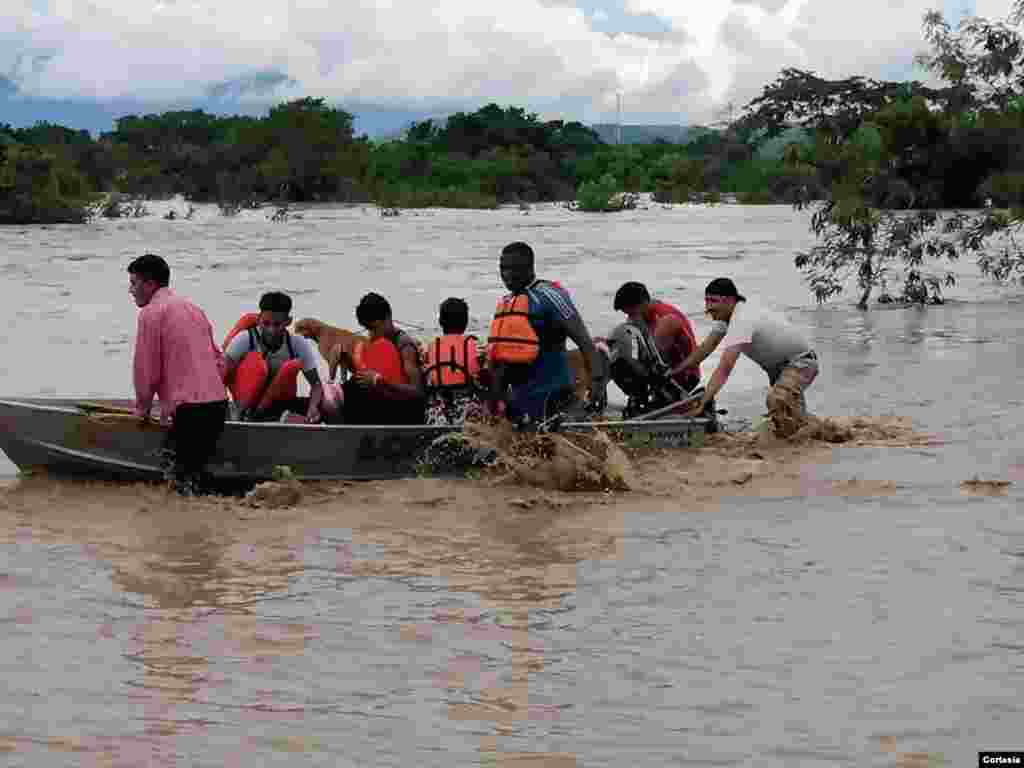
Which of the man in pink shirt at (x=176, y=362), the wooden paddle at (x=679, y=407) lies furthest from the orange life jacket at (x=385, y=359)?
the wooden paddle at (x=679, y=407)

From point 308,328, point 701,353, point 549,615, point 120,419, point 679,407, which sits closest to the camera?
point 549,615

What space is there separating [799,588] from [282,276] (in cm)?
2330

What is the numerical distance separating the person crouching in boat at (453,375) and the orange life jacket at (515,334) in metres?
0.56

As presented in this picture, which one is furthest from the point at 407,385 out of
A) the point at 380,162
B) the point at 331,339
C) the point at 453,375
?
the point at 380,162

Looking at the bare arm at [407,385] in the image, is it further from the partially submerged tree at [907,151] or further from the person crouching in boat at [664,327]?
the partially submerged tree at [907,151]

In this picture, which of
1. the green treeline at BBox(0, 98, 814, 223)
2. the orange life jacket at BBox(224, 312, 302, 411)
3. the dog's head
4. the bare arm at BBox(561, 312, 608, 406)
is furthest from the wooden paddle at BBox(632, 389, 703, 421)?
the green treeline at BBox(0, 98, 814, 223)

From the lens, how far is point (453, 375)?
391 inches

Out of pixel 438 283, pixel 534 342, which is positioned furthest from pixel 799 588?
pixel 438 283

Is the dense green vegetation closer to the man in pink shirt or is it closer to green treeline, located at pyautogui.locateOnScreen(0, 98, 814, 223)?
green treeline, located at pyautogui.locateOnScreen(0, 98, 814, 223)

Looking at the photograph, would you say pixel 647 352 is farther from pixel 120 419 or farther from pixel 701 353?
pixel 120 419

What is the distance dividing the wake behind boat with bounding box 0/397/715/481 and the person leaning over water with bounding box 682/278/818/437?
1292 mm

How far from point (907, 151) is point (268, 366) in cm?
1735

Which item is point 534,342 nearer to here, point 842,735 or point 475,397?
point 475,397

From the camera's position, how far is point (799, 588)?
294 inches
